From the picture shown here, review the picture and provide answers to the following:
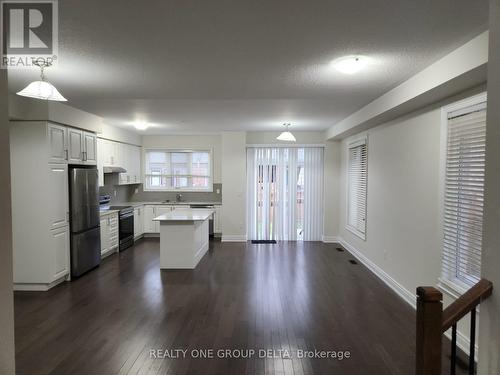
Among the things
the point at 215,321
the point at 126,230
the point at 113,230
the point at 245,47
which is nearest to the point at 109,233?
the point at 113,230

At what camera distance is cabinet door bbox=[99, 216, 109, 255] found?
18.2 feet

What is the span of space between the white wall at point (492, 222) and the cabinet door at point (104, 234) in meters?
5.59

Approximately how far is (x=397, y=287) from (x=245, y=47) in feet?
12.1

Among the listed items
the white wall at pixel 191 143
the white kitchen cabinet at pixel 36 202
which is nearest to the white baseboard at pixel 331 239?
the white wall at pixel 191 143

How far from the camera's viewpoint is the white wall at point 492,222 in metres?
1.48

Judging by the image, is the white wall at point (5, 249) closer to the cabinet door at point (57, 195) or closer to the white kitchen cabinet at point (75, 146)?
the cabinet door at point (57, 195)

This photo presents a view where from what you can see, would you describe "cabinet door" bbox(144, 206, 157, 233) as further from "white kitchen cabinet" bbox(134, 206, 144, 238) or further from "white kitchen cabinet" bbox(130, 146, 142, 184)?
"white kitchen cabinet" bbox(130, 146, 142, 184)

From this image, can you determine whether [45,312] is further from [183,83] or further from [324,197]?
[324,197]

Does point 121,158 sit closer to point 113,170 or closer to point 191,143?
point 113,170

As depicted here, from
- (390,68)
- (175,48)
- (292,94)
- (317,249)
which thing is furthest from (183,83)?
(317,249)

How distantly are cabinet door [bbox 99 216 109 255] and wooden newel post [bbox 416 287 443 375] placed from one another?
214 inches

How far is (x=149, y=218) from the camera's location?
7.48 meters

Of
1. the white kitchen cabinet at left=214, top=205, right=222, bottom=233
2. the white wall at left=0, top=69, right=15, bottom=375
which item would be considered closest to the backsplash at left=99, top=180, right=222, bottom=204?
the white kitchen cabinet at left=214, top=205, right=222, bottom=233

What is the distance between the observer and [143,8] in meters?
1.78
